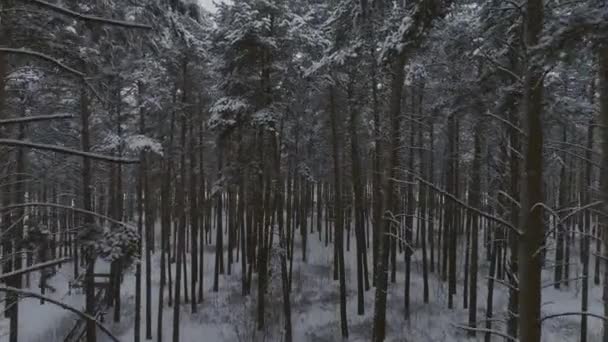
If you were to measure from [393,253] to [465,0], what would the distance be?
51.0ft

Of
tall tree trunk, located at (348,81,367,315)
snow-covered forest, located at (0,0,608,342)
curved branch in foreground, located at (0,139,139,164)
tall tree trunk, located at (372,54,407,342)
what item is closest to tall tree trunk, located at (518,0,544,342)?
snow-covered forest, located at (0,0,608,342)

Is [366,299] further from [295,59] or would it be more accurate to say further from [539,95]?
[539,95]

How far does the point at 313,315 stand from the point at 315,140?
13023mm

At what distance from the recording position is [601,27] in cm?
413

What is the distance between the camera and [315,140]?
31.1m

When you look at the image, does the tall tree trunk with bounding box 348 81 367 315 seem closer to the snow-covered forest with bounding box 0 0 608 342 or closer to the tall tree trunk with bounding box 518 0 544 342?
the snow-covered forest with bounding box 0 0 608 342

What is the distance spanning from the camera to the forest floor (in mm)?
19906

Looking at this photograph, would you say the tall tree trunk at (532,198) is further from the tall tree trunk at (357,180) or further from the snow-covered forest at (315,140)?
the tall tree trunk at (357,180)

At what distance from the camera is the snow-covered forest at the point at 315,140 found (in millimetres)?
5070

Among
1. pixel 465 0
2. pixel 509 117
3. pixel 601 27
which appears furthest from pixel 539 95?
pixel 509 117

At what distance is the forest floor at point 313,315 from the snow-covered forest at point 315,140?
130 mm

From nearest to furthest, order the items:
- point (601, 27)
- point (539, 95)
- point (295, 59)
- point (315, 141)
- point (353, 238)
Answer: point (601, 27) < point (539, 95) < point (295, 59) < point (315, 141) < point (353, 238)

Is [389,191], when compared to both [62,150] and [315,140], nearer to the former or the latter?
[62,150]

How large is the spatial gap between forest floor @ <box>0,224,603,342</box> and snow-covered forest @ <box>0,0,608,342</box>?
13 cm
